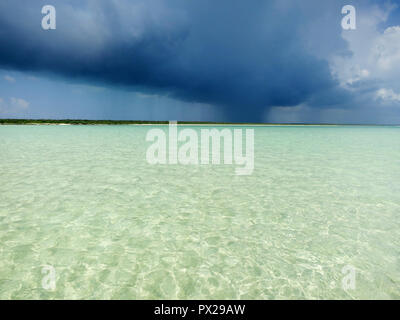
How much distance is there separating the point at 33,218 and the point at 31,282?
2748 mm

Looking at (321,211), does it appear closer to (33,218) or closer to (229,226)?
(229,226)

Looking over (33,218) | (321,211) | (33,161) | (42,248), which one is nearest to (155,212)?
(42,248)

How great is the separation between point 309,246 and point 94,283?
161 inches

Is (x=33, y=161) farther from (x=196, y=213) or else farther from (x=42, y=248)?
(x=196, y=213)

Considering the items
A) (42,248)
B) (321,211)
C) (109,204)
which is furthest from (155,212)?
(321,211)

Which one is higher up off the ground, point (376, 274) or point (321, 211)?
point (321, 211)

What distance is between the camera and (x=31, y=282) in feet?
11.7

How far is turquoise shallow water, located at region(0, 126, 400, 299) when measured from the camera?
3562 millimetres

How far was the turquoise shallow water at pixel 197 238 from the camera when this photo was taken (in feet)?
11.7

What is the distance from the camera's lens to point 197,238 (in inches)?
197

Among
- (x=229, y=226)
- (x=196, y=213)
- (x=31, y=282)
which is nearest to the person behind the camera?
(x=31, y=282)
